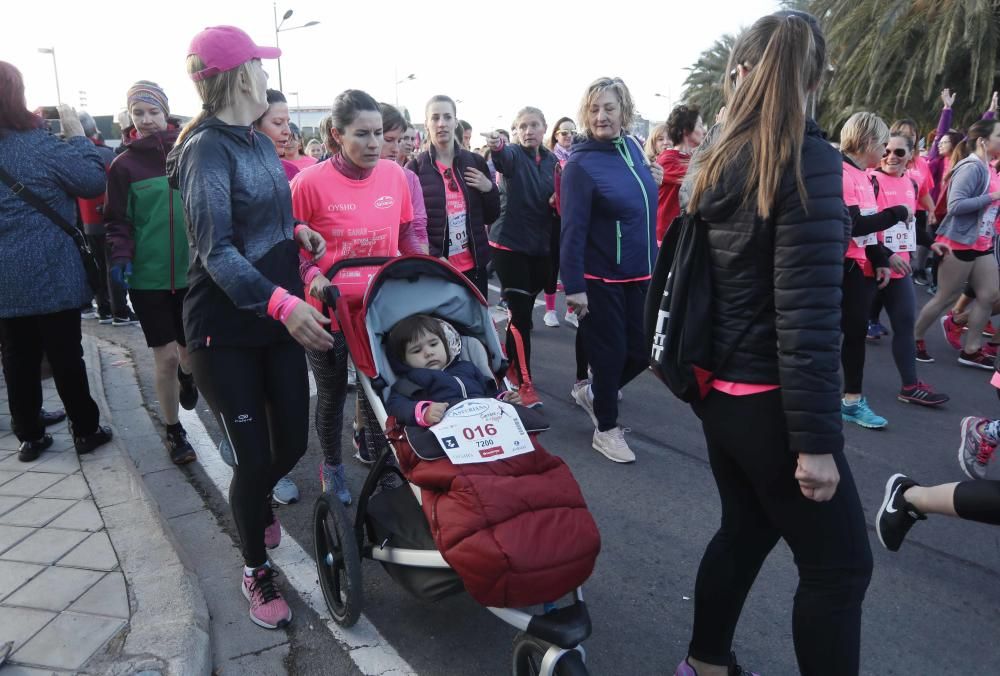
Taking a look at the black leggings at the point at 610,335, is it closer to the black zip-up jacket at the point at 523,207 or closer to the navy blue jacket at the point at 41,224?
the black zip-up jacket at the point at 523,207

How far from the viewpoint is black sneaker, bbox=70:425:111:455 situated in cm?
416

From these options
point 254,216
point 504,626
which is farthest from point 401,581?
point 254,216

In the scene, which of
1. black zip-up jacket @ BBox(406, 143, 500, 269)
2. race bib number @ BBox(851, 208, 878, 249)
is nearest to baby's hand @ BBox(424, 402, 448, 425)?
black zip-up jacket @ BBox(406, 143, 500, 269)

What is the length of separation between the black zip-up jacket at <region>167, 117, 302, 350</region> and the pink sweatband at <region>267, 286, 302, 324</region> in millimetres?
31

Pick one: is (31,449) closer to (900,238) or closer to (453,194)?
(453,194)

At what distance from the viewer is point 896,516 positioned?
242cm

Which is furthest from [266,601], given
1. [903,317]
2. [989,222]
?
[989,222]

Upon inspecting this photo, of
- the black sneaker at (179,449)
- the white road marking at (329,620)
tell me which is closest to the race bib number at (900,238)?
the white road marking at (329,620)

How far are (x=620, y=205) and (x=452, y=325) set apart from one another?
1.48 m

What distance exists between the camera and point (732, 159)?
187 cm

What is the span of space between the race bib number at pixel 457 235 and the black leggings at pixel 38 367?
250cm

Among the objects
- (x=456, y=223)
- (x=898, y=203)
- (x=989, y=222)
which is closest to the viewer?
(x=898, y=203)

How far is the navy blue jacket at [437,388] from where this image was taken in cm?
275

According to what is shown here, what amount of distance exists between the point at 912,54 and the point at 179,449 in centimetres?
2096
